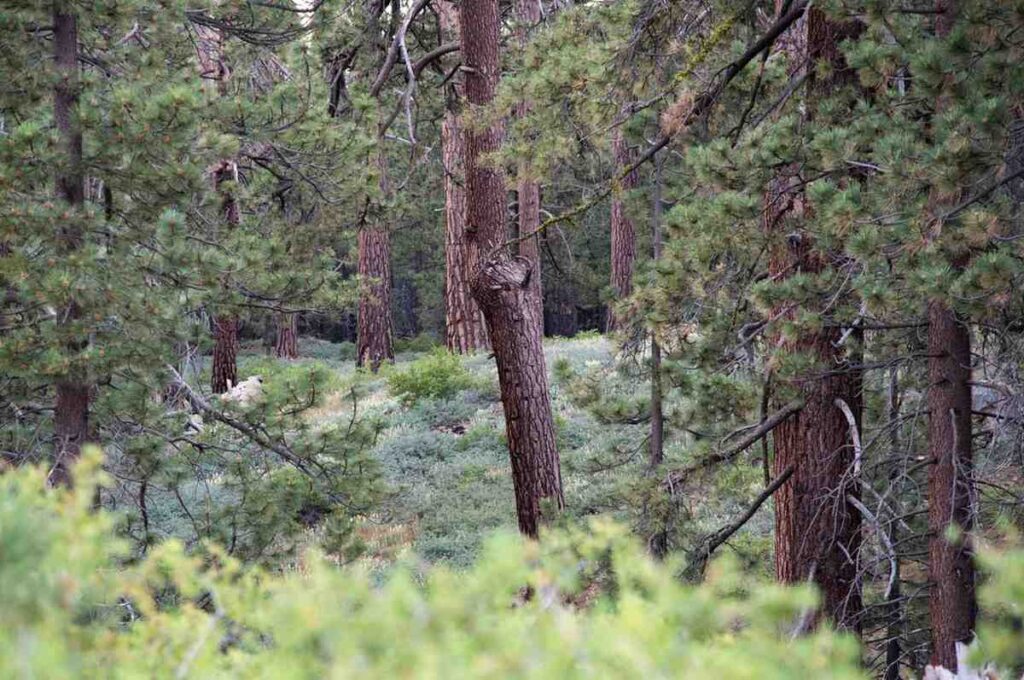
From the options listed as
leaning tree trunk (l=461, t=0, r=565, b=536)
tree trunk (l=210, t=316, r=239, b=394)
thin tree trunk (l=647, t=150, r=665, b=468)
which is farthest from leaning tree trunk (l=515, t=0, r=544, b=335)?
tree trunk (l=210, t=316, r=239, b=394)

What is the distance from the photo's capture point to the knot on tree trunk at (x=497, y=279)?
752cm

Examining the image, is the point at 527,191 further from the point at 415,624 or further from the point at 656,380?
the point at 415,624

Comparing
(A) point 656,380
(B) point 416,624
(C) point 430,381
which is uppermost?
(B) point 416,624

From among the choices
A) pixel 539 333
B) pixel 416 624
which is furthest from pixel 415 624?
pixel 539 333

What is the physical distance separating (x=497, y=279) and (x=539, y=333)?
799 millimetres

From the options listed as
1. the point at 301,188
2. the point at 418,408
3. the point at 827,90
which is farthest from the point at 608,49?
the point at 418,408

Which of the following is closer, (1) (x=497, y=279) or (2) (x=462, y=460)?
(1) (x=497, y=279)

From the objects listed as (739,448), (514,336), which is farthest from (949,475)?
(514,336)

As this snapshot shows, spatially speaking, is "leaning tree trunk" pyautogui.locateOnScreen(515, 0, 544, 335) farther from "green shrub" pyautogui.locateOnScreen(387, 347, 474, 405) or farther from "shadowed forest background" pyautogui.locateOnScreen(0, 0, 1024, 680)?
"green shrub" pyautogui.locateOnScreen(387, 347, 474, 405)

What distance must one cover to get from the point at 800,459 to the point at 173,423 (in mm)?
4510

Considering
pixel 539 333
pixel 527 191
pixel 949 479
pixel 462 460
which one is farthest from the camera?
pixel 462 460

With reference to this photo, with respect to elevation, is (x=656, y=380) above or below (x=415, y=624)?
below

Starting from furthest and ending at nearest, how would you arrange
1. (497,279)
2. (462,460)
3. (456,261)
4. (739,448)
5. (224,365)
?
(224,365)
(456,261)
(462,460)
(497,279)
(739,448)

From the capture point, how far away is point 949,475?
15.8ft
